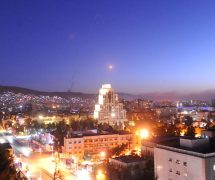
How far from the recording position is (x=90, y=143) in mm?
21031

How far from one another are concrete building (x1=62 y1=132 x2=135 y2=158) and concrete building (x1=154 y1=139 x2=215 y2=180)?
863 cm

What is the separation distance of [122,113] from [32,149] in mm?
15080

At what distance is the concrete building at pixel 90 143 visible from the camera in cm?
2053

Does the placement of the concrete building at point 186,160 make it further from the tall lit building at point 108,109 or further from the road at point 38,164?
the tall lit building at point 108,109

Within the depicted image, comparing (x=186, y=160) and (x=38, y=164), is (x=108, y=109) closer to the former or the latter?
(x=38, y=164)

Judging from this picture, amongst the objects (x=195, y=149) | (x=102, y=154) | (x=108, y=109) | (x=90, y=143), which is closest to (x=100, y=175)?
(x=195, y=149)

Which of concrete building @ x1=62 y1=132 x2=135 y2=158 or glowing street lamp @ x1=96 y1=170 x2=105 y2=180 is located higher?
concrete building @ x1=62 y1=132 x2=135 y2=158

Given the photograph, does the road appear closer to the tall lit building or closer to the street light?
the street light

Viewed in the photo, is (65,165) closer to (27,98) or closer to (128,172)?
(128,172)

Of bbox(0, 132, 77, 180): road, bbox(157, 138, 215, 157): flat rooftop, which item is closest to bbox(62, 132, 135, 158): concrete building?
bbox(0, 132, 77, 180): road

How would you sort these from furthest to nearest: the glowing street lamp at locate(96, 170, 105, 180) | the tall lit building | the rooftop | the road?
the tall lit building → the road → the glowing street lamp at locate(96, 170, 105, 180) → the rooftop

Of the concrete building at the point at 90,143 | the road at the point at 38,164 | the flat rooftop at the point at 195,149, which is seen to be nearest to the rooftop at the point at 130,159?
the flat rooftop at the point at 195,149

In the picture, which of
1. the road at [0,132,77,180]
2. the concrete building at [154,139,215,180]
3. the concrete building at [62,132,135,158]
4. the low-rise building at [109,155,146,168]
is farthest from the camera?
the concrete building at [62,132,135,158]

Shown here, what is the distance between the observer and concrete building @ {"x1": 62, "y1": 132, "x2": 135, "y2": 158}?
2053 centimetres
